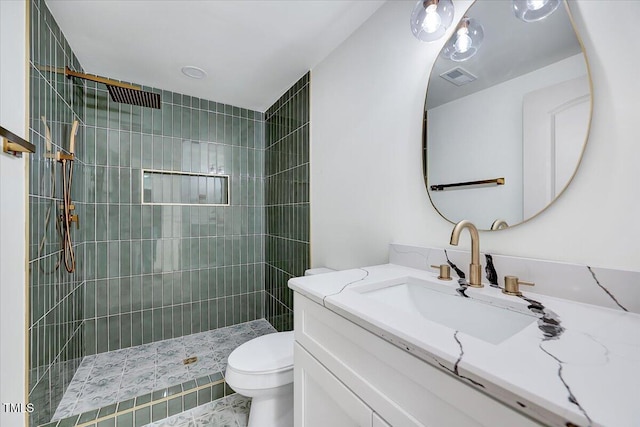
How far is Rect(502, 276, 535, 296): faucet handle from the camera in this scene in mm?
850

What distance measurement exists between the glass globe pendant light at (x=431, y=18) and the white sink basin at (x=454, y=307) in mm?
999

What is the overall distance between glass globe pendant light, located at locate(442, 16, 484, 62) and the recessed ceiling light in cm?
184

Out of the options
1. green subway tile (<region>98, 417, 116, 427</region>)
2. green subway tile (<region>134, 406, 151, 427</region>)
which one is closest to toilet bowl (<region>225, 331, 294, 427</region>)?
green subway tile (<region>134, 406, 151, 427</region>)

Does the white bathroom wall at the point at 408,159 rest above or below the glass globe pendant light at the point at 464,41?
below

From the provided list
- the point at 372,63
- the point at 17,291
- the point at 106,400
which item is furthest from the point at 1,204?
the point at 372,63

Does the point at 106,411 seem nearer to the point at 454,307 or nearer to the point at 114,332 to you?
the point at 114,332

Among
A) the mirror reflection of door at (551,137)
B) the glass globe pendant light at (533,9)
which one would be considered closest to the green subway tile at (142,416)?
the mirror reflection of door at (551,137)

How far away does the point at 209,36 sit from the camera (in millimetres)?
1747

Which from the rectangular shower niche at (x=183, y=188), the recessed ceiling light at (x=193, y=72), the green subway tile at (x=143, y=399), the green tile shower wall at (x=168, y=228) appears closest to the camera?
the green subway tile at (x=143, y=399)

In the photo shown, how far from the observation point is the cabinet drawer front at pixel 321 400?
0.74m

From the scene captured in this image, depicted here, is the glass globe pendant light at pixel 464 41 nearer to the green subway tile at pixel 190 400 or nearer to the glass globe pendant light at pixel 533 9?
the glass globe pendant light at pixel 533 9

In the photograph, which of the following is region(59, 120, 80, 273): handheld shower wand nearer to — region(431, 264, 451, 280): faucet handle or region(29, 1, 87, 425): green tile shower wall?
region(29, 1, 87, 425): green tile shower wall

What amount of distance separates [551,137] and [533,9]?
0.44 m

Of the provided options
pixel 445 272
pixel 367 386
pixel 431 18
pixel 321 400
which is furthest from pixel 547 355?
pixel 431 18
